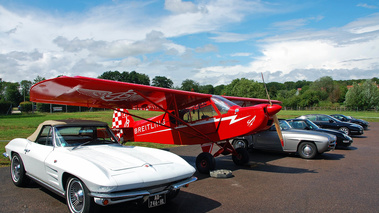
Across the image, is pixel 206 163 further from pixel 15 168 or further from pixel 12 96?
pixel 12 96

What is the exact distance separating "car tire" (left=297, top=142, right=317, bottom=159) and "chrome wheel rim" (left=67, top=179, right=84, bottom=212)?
842 centimetres

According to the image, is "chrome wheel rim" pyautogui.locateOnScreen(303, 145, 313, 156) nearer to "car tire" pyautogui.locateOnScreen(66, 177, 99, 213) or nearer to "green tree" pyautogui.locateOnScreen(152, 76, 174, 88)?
"car tire" pyautogui.locateOnScreen(66, 177, 99, 213)

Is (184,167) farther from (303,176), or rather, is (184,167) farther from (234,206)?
(303,176)

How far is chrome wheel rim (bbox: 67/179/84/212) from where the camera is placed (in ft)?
12.2

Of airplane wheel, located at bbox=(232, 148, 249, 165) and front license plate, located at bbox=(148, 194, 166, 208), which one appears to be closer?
front license plate, located at bbox=(148, 194, 166, 208)

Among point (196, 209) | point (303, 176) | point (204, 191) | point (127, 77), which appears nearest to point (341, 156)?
point (303, 176)

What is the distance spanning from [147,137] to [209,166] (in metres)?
3.27

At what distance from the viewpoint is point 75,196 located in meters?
3.82

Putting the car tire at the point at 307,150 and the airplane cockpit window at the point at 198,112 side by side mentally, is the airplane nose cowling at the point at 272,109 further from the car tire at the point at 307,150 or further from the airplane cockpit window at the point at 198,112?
the car tire at the point at 307,150

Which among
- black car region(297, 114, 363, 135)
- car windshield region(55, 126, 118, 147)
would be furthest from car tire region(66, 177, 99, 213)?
black car region(297, 114, 363, 135)

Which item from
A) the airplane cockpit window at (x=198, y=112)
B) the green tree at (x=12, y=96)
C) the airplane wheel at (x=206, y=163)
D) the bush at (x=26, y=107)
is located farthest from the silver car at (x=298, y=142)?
the green tree at (x=12, y=96)

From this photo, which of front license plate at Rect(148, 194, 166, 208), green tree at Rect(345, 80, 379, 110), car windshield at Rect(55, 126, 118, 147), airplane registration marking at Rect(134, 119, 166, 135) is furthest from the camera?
green tree at Rect(345, 80, 379, 110)

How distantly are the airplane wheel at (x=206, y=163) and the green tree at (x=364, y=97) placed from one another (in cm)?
6903

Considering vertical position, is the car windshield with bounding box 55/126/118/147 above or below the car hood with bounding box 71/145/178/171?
above
